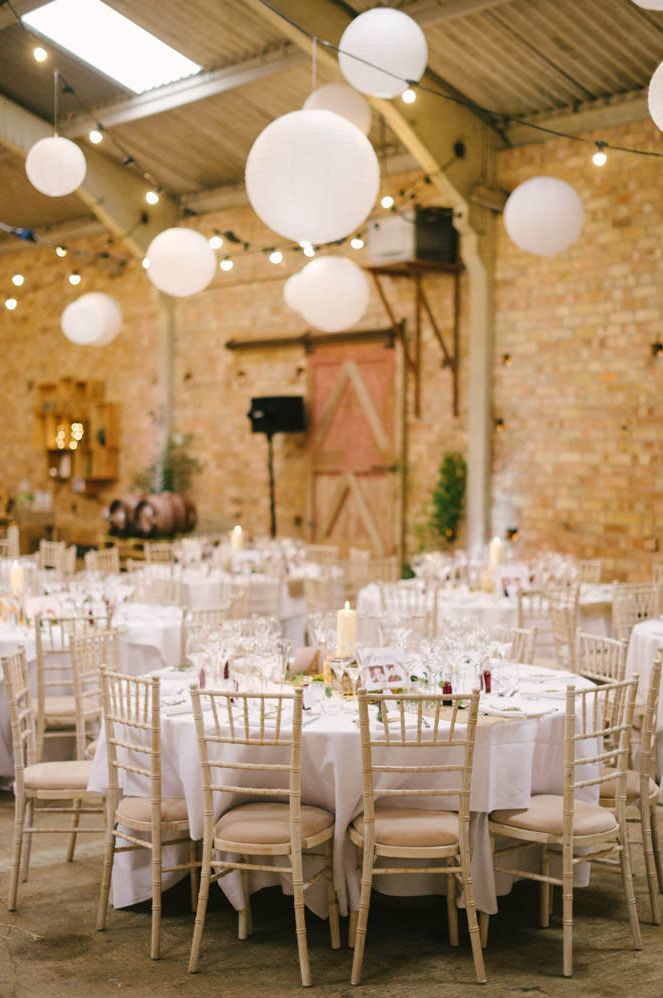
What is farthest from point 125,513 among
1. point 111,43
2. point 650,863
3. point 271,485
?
point 650,863

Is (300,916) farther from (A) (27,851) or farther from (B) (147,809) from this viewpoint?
(A) (27,851)

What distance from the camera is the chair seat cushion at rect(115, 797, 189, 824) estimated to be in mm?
3958

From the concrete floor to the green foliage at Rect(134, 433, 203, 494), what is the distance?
9.42 metres

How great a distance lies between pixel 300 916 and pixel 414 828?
470 millimetres

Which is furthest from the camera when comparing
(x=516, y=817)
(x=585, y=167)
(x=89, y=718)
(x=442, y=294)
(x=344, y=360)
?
(x=344, y=360)

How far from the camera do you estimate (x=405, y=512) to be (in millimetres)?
11414

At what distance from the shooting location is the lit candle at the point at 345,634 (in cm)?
454

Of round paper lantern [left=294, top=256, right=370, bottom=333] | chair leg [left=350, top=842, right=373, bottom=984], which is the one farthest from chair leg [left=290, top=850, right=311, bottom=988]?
round paper lantern [left=294, top=256, right=370, bottom=333]

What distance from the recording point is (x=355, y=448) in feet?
39.3

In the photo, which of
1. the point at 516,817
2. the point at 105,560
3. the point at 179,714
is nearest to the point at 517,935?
the point at 516,817

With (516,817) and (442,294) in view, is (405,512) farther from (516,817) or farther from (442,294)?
(516,817)

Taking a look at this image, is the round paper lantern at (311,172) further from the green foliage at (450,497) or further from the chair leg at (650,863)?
the green foliage at (450,497)

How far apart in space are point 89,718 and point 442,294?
6.86m

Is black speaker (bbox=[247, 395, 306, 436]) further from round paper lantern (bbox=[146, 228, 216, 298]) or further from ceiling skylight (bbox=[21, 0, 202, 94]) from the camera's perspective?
round paper lantern (bbox=[146, 228, 216, 298])
